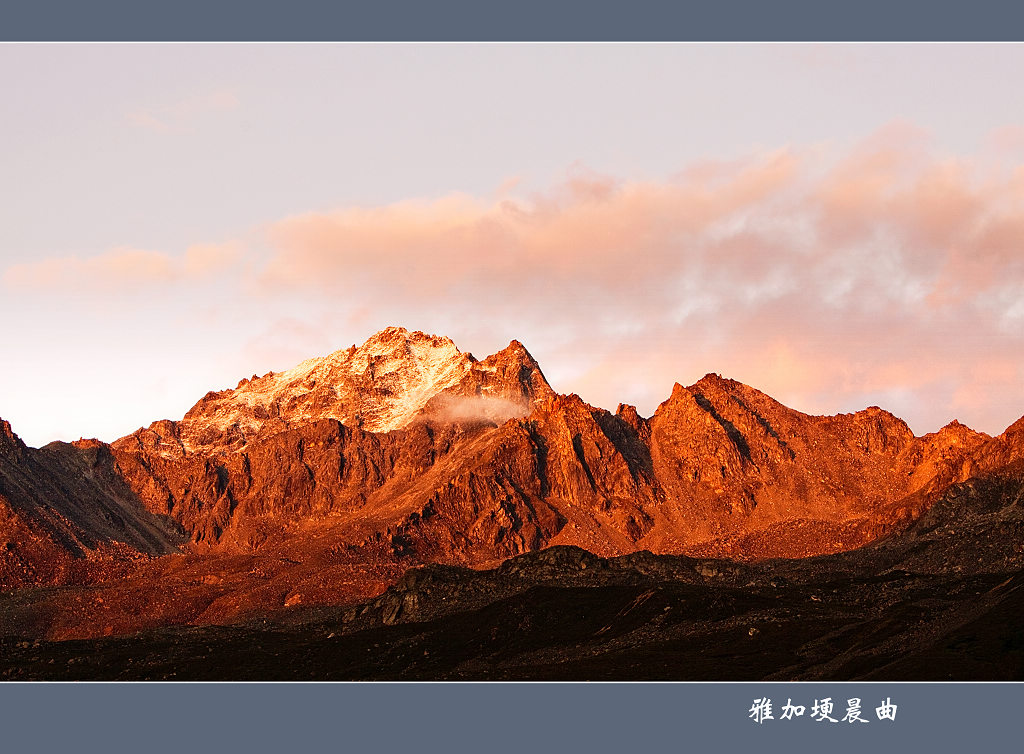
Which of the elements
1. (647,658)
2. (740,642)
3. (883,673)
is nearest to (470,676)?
(647,658)

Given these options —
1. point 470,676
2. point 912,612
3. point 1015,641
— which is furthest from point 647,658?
point 1015,641

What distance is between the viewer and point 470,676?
19575 cm

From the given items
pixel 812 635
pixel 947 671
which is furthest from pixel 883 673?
pixel 812 635

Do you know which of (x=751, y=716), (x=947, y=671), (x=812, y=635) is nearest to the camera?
(x=751, y=716)

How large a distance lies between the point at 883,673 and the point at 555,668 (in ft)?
179

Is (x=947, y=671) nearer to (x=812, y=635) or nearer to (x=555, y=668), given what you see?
(x=812, y=635)

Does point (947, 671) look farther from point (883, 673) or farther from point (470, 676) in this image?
point (470, 676)

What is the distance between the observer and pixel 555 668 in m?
196

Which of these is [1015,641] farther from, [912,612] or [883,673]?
[912,612]

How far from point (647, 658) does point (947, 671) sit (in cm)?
5072

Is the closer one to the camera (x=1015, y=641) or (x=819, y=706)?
(x=819, y=706)

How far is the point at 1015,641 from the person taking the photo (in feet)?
536

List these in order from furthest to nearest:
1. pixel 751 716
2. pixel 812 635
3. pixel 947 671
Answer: pixel 812 635 → pixel 947 671 → pixel 751 716

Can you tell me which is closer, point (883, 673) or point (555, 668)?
point (883, 673)
